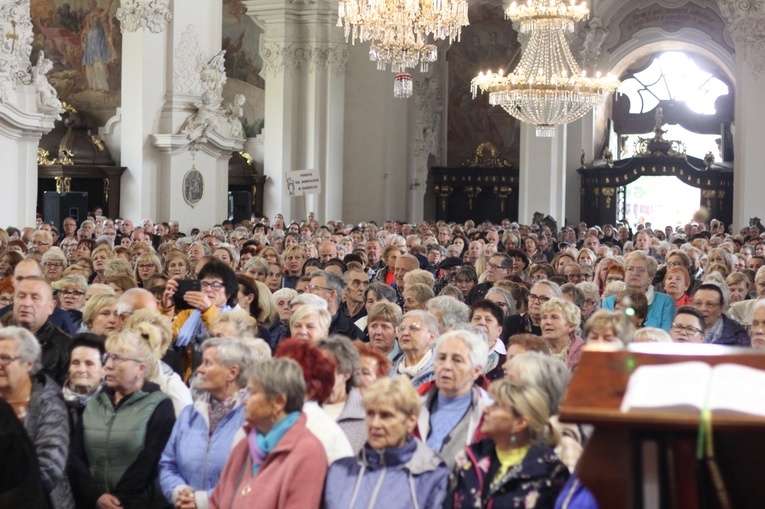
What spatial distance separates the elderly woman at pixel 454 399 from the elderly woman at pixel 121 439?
134cm

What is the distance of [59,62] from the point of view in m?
29.9

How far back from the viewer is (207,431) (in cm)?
575

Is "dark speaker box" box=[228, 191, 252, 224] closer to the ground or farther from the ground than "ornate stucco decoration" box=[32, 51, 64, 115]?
closer to the ground

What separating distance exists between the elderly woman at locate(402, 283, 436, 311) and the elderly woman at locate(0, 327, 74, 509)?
14.0 feet

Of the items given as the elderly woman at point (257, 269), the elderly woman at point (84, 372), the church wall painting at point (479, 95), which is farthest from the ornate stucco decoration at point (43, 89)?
the church wall painting at point (479, 95)

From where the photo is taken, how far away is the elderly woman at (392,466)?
475cm

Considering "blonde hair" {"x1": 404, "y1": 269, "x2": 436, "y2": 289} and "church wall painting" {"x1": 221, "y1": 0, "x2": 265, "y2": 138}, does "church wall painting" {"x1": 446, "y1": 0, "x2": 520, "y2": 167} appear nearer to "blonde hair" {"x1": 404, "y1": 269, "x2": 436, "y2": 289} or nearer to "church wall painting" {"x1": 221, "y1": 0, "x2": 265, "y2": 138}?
"church wall painting" {"x1": 221, "y1": 0, "x2": 265, "y2": 138}

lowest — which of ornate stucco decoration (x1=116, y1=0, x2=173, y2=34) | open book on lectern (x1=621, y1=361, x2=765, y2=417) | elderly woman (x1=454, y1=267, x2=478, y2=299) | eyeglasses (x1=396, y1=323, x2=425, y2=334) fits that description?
eyeglasses (x1=396, y1=323, x2=425, y2=334)

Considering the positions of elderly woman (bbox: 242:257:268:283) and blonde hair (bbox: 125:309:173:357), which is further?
elderly woman (bbox: 242:257:268:283)

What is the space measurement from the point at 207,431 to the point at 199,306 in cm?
260

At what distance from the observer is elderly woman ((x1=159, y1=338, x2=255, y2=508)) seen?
571 cm

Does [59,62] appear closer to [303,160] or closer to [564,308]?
[303,160]

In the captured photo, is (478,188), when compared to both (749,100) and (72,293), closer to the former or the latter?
(749,100)

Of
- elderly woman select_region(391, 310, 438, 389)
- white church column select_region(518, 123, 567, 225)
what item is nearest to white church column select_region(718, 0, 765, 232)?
white church column select_region(518, 123, 567, 225)
